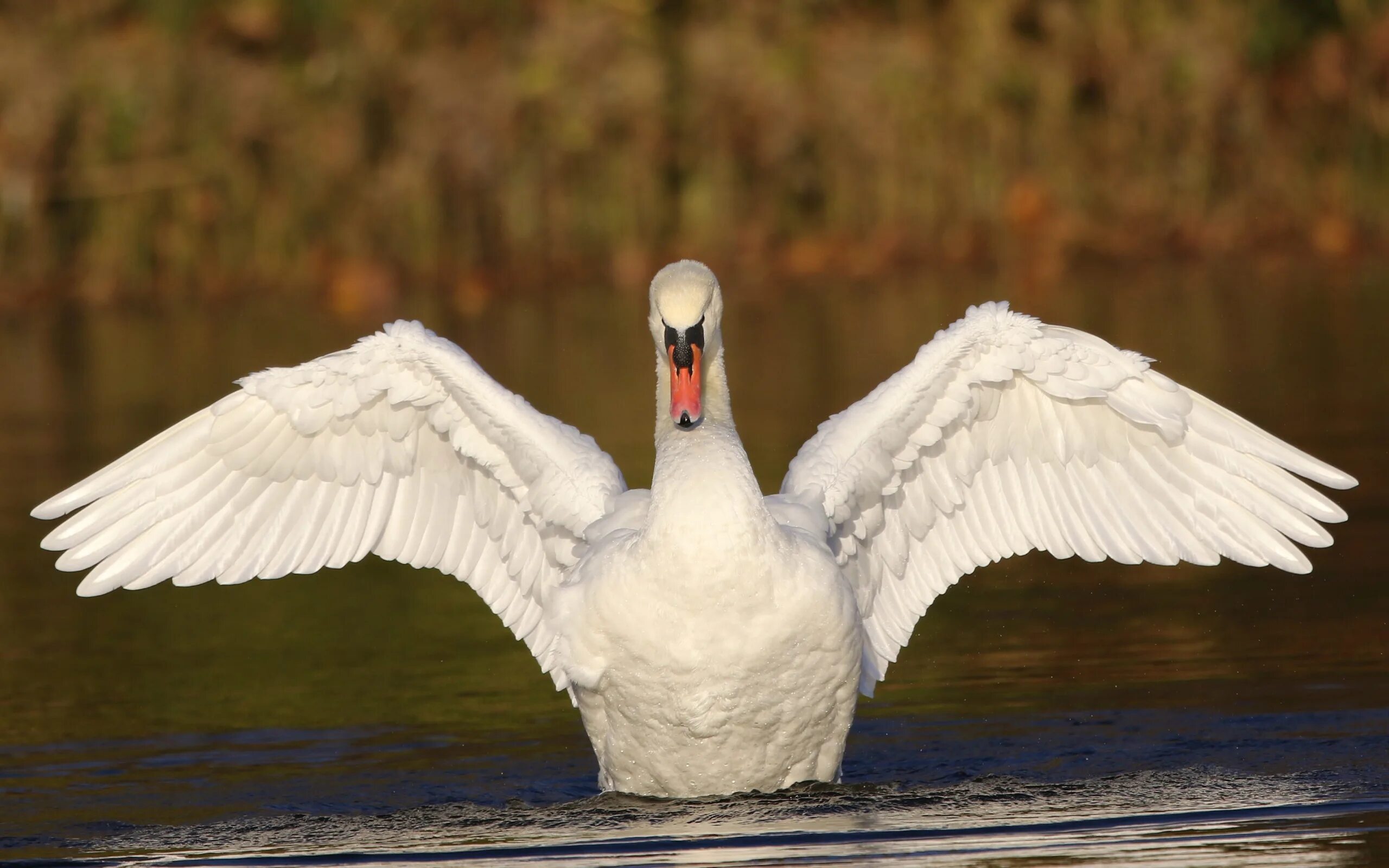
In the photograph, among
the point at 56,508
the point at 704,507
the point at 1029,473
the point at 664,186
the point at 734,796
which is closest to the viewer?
the point at 704,507

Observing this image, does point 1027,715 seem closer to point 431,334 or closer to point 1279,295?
point 431,334

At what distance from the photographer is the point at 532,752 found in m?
8.12

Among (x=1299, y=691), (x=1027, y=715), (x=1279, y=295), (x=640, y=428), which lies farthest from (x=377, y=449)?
(x=1279, y=295)

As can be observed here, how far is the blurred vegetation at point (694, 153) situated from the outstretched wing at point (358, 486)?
1500 centimetres

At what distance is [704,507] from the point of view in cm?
701

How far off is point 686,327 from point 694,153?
17637 mm

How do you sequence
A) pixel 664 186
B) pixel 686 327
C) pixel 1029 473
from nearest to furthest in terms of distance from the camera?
pixel 686 327, pixel 1029 473, pixel 664 186

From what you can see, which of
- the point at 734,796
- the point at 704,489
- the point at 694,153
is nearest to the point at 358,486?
the point at 704,489

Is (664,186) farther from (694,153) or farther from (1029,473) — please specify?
(1029,473)

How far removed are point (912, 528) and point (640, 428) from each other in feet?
19.6

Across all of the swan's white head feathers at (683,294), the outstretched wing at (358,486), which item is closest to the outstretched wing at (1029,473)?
Result: the swan's white head feathers at (683,294)

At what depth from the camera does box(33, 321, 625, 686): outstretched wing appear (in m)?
7.79

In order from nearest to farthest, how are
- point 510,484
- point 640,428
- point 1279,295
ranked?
point 510,484
point 640,428
point 1279,295

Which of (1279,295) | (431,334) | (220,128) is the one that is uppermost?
(220,128)
